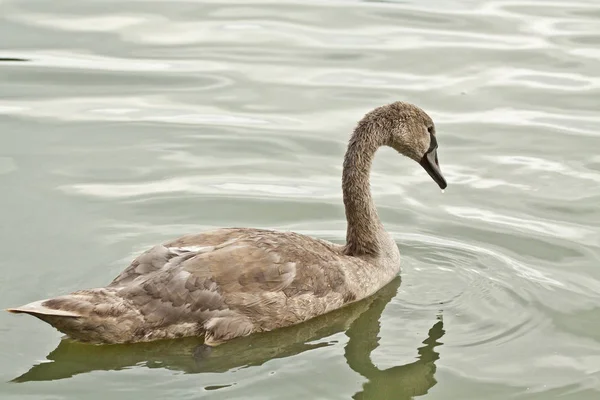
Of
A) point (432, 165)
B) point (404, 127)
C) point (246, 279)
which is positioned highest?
point (404, 127)

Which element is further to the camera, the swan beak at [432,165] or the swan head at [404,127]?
the swan beak at [432,165]

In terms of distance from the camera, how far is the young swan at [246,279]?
29.7 ft

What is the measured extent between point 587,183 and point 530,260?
6.59ft

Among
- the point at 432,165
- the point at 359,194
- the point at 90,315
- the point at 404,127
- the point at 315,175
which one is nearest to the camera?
the point at 90,315

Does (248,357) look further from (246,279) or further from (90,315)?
(90,315)

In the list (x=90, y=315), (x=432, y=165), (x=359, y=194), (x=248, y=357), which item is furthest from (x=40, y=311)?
(x=432, y=165)

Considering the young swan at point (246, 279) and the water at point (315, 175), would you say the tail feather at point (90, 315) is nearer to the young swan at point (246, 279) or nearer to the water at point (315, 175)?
the young swan at point (246, 279)

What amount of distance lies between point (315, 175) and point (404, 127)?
82.9 inches

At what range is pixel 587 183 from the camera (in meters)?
12.7

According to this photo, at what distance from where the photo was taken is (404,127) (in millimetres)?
10953

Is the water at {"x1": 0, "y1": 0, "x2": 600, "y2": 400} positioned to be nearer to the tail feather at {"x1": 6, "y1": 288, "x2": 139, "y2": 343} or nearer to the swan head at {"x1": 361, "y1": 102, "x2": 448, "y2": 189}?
the tail feather at {"x1": 6, "y1": 288, "x2": 139, "y2": 343}

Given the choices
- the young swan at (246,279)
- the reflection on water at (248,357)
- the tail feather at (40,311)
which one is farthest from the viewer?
the young swan at (246,279)

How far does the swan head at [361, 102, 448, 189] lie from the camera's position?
429 inches

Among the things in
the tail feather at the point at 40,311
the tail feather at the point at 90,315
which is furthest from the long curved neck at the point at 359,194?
the tail feather at the point at 40,311
